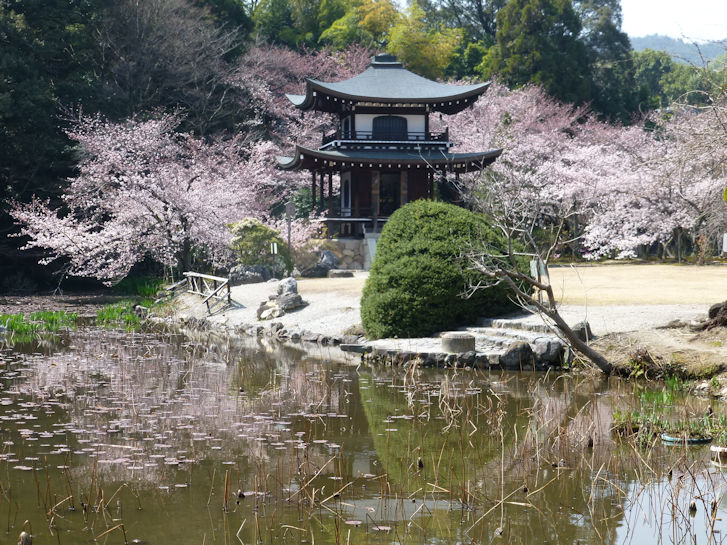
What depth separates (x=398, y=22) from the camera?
4919 cm

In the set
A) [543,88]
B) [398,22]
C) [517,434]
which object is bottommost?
[517,434]

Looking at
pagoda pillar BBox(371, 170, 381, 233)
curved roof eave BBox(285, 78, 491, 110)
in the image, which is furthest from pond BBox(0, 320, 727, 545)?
pagoda pillar BBox(371, 170, 381, 233)

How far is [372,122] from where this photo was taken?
107 feet

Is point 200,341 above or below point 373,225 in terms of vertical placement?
below

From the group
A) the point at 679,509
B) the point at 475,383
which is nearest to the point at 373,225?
the point at 475,383

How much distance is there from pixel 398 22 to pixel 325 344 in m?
37.0

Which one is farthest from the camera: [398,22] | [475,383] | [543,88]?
[398,22]

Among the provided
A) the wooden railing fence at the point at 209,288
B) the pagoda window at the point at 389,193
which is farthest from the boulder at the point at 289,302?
the pagoda window at the point at 389,193

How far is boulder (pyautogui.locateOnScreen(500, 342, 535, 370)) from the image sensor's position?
12844 mm

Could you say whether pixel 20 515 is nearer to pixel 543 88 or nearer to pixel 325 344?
pixel 325 344

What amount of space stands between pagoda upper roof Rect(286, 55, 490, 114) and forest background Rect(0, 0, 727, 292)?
4459 millimetres

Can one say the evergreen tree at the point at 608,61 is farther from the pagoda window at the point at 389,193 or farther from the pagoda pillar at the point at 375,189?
the pagoda pillar at the point at 375,189

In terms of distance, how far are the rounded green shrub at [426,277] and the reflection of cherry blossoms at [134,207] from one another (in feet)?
39.4

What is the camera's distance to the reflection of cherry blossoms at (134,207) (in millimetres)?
25625
